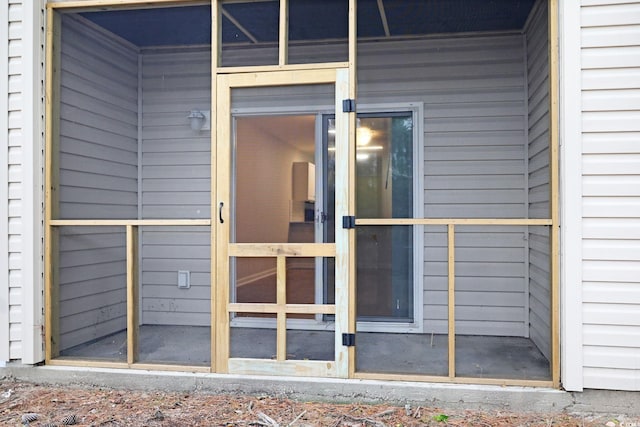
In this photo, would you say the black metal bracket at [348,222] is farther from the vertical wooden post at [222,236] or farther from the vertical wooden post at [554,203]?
the vertical wooden post at [554,203]

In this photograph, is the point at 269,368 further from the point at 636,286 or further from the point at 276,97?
the point at 636,286

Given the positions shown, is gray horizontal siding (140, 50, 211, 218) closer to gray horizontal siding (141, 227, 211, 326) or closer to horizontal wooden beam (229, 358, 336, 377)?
gray horizontal siding (141, 227, 211, 326)

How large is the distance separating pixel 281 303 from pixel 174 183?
218 centimetres

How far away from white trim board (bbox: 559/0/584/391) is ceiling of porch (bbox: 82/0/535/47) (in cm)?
112

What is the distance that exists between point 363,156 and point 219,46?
5.42 ft

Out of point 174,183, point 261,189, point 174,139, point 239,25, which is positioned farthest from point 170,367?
point 239,25

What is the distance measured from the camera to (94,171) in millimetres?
4113

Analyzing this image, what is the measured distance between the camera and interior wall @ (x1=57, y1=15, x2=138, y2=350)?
3.71 metres

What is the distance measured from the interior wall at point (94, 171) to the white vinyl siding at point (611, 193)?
134 inches

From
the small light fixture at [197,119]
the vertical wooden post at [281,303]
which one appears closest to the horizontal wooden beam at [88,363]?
the vertical wooden post at [281,303]

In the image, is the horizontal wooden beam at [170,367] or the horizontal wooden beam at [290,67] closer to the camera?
the horizontal wooden beam at [290,67]

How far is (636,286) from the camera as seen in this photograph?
2.74 m

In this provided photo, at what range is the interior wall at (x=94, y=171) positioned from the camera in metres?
3.71

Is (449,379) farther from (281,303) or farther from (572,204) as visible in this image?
(572,204)
